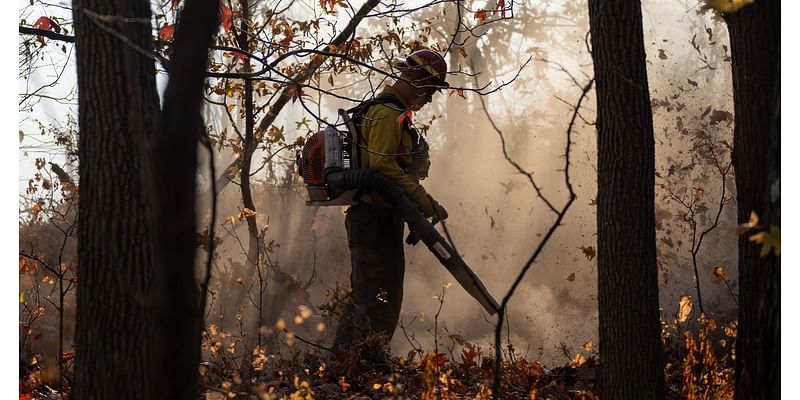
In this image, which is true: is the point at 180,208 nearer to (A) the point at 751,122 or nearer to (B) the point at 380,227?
(A) the point at 751,122

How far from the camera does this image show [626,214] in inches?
156

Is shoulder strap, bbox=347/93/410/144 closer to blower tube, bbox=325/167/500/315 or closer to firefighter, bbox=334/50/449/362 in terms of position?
firefighter, bbox=334/50/449/362

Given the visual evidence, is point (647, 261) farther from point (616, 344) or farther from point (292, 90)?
point (292, 90)

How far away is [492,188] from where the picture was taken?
976 centimetres

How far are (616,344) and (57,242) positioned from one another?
702cm

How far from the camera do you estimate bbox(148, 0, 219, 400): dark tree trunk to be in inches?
72.7

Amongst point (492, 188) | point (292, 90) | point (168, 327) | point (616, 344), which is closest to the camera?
point (168, 327)

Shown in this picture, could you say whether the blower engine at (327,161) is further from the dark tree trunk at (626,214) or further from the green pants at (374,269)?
the dark tree trunk at (626,214)

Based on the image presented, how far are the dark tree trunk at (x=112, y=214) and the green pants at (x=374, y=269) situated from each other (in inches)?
93.7

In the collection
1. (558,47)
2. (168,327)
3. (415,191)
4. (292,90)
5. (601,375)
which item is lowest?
(601,375)

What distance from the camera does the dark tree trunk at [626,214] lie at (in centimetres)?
394

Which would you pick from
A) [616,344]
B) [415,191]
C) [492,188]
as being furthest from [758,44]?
[492,188]

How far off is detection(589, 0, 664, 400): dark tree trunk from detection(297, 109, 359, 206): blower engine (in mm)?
2160

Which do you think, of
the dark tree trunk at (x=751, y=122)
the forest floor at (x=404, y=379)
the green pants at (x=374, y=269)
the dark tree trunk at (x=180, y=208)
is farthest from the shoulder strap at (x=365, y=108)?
the dark tree trunk at (x=180, y=208)
